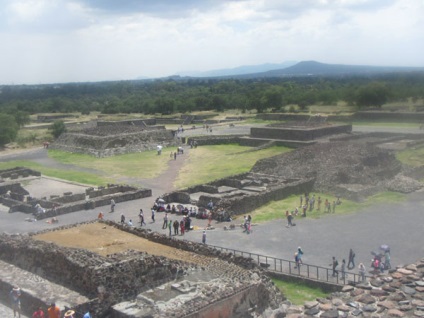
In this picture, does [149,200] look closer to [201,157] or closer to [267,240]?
[267,240]

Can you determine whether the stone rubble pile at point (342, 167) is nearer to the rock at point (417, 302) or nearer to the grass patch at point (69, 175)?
the grass patch at point (69, 175)

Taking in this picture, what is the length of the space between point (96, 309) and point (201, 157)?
109 ft

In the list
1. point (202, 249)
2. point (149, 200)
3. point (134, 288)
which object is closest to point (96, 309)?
point (134, 288)

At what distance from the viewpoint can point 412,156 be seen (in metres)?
39.1


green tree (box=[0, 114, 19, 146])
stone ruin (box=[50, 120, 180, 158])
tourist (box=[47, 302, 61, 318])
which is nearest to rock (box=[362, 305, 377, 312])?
tourist (box=[47, 302, 61, 318])

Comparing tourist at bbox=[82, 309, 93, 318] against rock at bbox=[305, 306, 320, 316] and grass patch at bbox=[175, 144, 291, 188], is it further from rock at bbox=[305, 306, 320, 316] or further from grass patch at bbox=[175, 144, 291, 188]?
grass patch at bbox=[175, 144, 291, 188]

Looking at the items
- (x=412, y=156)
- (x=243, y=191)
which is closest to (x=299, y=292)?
(x=243, y=191)

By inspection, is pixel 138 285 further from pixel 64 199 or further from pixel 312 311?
pixel 64 199

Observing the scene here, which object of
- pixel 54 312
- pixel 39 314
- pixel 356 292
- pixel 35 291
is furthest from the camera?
pixel 35 291

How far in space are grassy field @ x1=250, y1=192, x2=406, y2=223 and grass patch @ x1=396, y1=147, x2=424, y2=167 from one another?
350 inches

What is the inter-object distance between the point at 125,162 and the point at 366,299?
119 feet

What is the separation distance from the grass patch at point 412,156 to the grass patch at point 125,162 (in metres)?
18.0

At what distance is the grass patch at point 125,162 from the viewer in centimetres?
3900

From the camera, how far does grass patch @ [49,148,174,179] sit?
3900 cm
